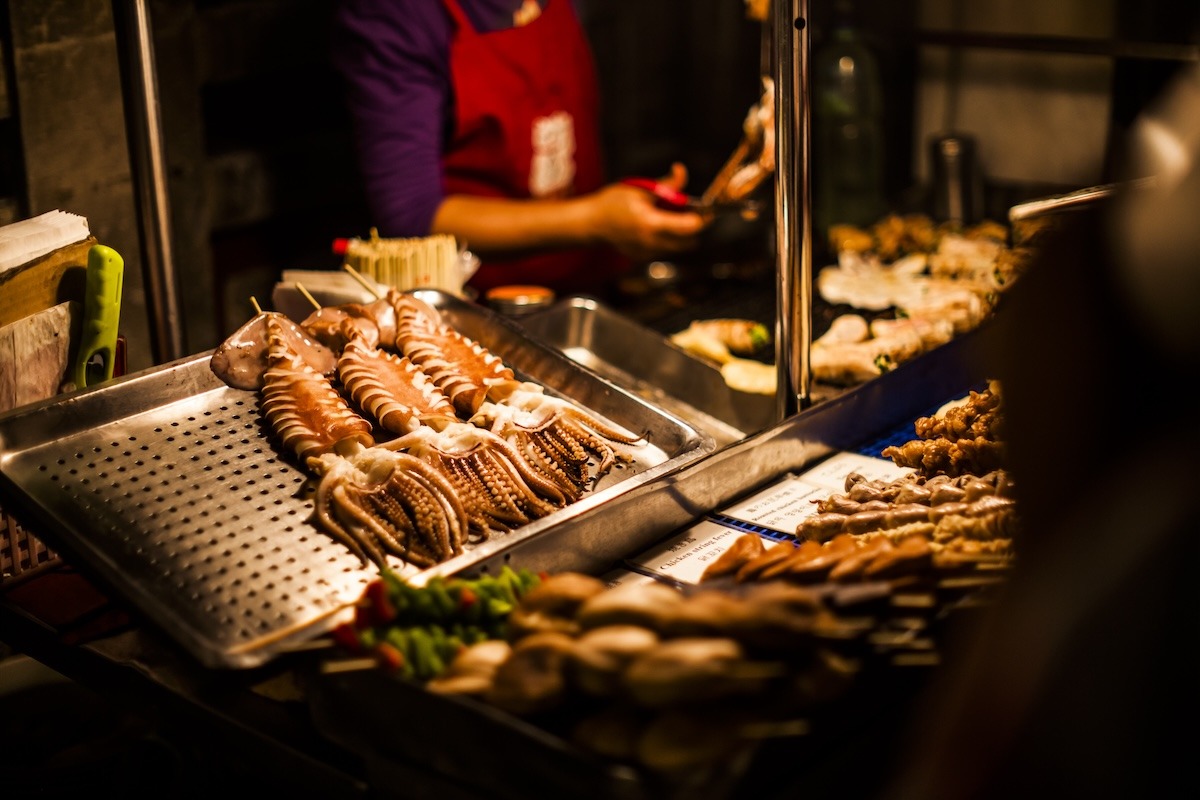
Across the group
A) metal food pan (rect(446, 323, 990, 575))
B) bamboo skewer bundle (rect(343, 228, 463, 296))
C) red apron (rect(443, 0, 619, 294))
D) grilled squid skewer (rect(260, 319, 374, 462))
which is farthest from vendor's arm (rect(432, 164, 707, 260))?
grilled squid skewer (rect(260, 319, 374, 462))

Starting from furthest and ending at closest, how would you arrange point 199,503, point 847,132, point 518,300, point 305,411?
point 847,132 < point 518,300 < point 305,411 < point 199,503

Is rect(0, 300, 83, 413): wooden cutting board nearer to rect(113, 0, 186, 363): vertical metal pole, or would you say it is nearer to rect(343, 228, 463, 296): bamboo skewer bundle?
rect(113, 0, 186, 363): vertical metal pole

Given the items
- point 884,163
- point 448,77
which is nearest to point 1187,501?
point 448,77

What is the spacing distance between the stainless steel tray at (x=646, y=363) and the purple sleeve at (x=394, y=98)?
100 centimetres

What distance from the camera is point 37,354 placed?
2355 mm

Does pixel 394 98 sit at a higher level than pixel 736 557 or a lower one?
higher

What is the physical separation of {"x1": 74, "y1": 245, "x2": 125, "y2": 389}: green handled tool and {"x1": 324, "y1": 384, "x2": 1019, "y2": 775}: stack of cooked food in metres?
0.97

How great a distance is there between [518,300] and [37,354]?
1.73 meters

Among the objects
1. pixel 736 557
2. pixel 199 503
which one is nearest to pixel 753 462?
pixel 736 557

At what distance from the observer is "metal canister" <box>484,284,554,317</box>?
3.71 meters

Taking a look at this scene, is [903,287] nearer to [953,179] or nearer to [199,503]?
[953,179]

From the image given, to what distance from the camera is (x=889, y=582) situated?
1.79 metres

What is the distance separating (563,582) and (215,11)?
12.8 ft

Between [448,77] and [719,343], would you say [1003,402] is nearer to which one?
[719,343]
